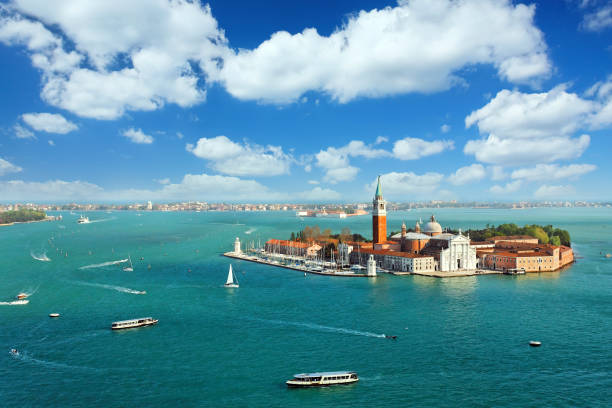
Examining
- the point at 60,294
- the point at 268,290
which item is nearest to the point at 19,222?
the point at 60,294

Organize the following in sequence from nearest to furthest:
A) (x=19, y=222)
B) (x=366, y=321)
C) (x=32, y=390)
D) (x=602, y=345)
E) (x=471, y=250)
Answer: (x=32, y=390) < (x=602, y=345) < (x=366, y=321) < (x=471, y=250) < (x=19, y=222)

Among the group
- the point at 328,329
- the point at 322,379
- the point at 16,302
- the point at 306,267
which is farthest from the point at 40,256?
the point at 322,379

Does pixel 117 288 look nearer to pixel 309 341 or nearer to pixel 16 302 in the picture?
pixel 16 302

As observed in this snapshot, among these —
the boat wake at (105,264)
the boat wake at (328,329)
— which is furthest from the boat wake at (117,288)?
the boat wake at (328,329)

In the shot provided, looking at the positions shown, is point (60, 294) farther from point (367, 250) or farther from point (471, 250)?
point (471, 250)

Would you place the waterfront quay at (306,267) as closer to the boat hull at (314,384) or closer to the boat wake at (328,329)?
the boat wake at (328,329)

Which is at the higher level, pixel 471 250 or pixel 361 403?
pixel 471 250

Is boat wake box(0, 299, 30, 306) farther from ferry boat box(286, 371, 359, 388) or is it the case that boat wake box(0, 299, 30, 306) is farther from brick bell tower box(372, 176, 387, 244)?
brick bell tower box(372, 176, 387, 244)

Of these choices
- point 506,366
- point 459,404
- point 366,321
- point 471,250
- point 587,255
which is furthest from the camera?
Answer: point 587,255
